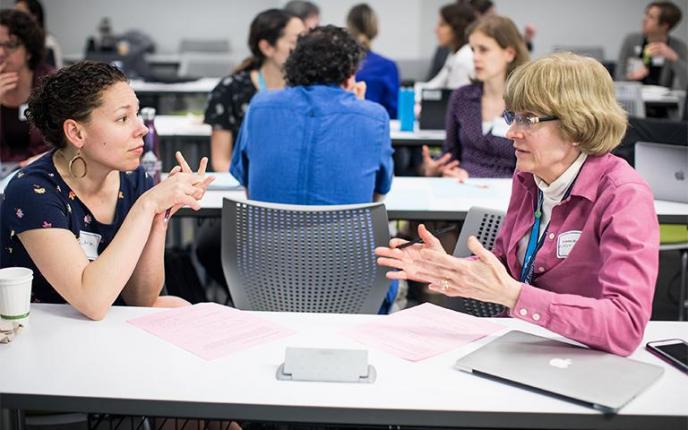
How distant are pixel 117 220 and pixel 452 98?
2.08m

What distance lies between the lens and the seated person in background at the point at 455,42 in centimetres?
547

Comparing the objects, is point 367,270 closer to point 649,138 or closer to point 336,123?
point 336,123

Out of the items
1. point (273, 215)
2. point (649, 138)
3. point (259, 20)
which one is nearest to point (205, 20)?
point (259, 20)

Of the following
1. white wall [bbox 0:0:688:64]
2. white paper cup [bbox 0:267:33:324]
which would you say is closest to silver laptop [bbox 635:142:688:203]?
Answer: white paper cup [bbox 0:267:33:324]

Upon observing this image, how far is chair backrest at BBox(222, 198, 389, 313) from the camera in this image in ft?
7.79

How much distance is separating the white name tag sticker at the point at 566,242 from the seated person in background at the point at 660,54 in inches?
226

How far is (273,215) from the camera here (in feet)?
7.77

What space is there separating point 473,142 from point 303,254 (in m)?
1.60

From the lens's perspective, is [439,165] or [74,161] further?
[439,165]

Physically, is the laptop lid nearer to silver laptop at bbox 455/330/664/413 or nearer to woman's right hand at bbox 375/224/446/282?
woman's right hand at bbox 375/224/446/282

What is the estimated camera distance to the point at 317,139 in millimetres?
2787

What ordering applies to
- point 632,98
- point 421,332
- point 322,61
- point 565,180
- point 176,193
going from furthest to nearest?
point 632,98 < point 322,61 < point 176,193 < point 565,180 < point 421,332

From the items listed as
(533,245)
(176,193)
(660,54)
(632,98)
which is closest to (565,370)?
(533,245)

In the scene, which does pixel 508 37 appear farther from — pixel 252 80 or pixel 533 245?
pixel 533 245
